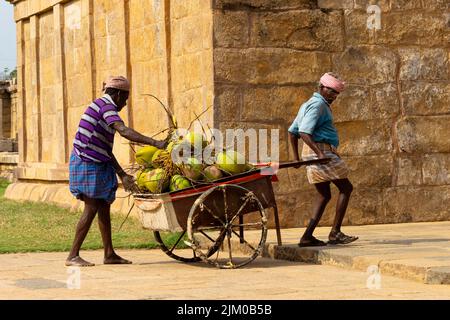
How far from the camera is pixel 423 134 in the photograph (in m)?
13.6

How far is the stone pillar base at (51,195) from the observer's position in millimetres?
14992

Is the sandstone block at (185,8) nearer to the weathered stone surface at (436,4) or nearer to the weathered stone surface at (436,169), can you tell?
the weathered stone surface at (436,4)

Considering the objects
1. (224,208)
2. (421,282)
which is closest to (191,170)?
(224,208)

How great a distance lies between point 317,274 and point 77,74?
8.86m

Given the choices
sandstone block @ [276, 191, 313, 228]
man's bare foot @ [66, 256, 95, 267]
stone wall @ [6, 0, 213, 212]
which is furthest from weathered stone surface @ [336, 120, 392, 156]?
man's bare foot @ [66, 256, 95, 267]

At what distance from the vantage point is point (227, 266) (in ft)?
31.9

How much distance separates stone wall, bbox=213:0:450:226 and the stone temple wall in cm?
1

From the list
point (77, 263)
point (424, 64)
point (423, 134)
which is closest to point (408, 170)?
point (423, 134)

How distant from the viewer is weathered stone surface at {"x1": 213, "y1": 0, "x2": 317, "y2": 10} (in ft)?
41.2

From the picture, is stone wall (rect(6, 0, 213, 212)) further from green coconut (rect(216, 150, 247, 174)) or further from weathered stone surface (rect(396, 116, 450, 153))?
weathered stone surface (rect(396, 116, 450, 153))

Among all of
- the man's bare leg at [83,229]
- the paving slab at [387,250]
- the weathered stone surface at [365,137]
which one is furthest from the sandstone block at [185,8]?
the man's bare leg at [83,229]

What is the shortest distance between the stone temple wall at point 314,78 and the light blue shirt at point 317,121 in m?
2.13

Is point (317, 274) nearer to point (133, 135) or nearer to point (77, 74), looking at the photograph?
point (133, 135)

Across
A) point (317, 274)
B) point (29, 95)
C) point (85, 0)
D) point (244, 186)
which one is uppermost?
point (85, 0)
